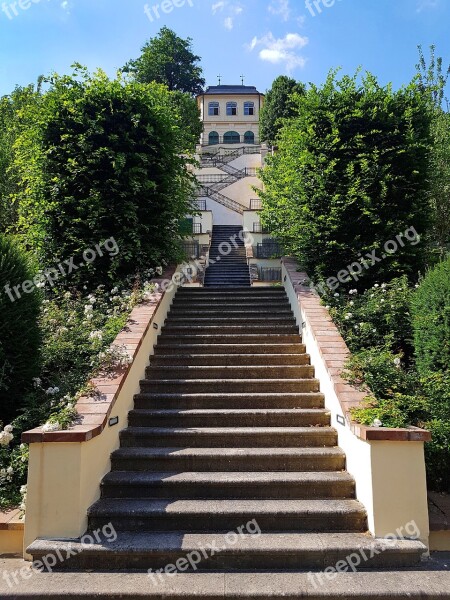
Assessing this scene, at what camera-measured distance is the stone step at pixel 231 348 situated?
617cm

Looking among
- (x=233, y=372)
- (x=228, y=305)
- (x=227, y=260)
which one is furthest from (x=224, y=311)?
(x=227, y=260)

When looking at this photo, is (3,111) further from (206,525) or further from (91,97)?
(206,525)

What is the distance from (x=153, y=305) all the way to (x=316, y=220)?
347 cm

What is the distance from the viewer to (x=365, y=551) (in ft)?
10.8

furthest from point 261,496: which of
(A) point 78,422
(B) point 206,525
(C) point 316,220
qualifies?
(C) point 316,220

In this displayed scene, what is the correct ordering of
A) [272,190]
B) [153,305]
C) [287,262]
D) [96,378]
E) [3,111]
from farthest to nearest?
1. [3,111]
2. [272,190]
3. [287,262]
4. [153,305]
5. [96,378]

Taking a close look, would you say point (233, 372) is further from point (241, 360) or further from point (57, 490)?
point (57, 490)

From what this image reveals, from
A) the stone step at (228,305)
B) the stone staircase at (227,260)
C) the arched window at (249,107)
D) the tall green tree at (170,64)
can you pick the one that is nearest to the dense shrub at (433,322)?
the stone step at (228,305)

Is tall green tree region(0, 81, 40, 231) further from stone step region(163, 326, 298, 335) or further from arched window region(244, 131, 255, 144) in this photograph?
arched window region(244, 131, 255, 144)

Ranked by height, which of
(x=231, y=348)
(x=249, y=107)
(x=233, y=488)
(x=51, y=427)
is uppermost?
(x=249, y=107)

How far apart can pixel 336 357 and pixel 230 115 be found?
47519mm

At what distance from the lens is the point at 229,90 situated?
48.8 metres

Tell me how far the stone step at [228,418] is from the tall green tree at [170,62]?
38.0 metres

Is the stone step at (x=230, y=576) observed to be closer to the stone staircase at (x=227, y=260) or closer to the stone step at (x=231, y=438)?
the stone step at (x=231, y=438)
